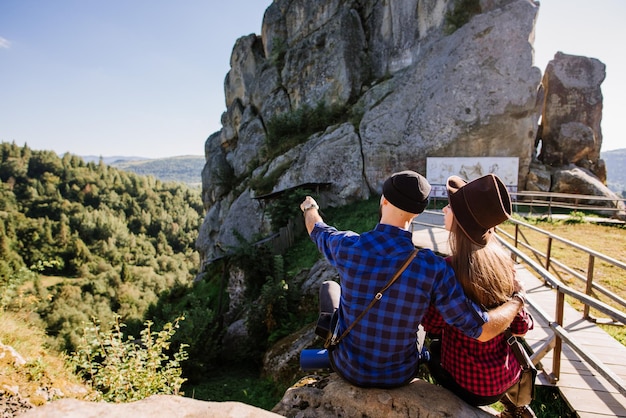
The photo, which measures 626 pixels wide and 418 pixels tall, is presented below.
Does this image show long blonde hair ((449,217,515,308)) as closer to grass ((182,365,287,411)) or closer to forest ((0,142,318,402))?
forest ((0,142,318,402))

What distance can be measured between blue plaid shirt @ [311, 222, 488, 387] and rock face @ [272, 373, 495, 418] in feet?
0.27

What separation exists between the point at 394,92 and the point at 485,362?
59.8ft

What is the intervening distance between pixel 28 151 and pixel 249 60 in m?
130

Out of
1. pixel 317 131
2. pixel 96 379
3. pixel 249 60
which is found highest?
pixel 249 60

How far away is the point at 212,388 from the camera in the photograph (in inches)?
267

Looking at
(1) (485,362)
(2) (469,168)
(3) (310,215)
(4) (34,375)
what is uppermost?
(2) (469,168)

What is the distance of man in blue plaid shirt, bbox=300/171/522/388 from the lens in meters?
1.94

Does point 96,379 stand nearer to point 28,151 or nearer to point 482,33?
point 482,33

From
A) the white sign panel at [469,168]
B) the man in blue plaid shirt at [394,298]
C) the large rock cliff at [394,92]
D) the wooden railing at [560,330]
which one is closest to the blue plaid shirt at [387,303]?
the man in blue plaid shirt at [394,298]

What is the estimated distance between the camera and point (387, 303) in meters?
2.04

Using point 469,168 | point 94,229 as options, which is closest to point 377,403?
point 469,168

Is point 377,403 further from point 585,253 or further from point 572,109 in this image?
point 572,109

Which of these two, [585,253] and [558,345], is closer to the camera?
[558,345]

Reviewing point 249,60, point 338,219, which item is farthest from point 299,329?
point 249,60
